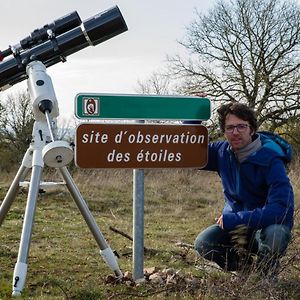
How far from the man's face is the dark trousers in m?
0.60

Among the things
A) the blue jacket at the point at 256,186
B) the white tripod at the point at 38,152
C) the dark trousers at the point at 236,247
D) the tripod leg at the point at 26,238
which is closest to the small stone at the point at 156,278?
the dark trousers at the point at 236,247

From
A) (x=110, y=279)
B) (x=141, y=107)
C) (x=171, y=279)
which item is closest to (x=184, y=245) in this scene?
(x=110, y=279)

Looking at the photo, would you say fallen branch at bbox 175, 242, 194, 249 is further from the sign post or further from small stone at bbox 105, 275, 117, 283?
the sign post

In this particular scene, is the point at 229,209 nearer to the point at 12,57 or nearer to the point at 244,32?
the point at 12,57

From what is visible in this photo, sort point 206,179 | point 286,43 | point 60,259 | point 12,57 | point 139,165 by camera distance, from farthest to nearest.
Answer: point 286,43
point 206,179
point 60,259
point 12,57
point 139,165

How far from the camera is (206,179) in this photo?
14.3 metres

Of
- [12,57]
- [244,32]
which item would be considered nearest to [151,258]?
[12,57]

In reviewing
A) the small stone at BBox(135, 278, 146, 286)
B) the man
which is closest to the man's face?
the man

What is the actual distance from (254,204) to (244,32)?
19.4 m

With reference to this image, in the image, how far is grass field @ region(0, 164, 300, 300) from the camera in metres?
3.50

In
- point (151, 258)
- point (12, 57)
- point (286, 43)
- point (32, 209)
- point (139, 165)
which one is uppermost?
point (286, 43)

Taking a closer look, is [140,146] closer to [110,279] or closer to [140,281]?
[140,281]

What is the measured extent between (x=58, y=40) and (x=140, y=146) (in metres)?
1.13

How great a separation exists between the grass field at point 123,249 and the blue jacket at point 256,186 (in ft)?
1.06
